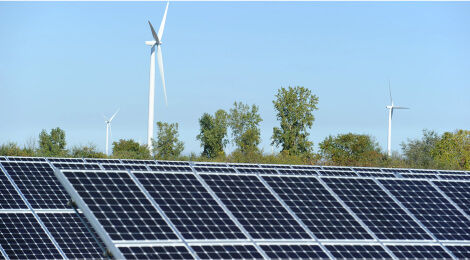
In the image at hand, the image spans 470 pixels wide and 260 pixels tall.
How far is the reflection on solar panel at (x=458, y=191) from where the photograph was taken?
2577cm

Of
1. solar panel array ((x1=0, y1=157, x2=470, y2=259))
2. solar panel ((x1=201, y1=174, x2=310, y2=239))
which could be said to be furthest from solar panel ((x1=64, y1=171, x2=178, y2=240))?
solar panel ((x1=201, y1=174, x2=310, y2=239))

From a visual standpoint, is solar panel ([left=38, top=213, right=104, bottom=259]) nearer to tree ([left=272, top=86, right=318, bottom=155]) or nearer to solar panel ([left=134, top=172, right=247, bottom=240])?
solar panel ([left=134, top=172, right=247, bottom=240])

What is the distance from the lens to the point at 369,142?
345 feet

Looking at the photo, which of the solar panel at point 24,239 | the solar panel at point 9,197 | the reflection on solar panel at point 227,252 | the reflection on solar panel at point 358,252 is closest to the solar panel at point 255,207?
the reflection on solar panel at point 227,252

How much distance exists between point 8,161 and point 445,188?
21407mm

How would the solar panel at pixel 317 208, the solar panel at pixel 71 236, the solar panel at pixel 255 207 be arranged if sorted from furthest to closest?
the solar panel at pixel 71 236 → the solar panel at pixel 317 208 → the solar panel at pixel 255 207

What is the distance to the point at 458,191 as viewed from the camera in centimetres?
2711

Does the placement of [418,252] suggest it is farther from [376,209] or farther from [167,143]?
[167,143]

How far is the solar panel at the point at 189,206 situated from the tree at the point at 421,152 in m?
80.3

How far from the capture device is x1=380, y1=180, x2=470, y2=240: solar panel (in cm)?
2298

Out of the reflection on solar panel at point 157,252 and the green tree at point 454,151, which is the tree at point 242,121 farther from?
the reflection on solar panel at point 157,252

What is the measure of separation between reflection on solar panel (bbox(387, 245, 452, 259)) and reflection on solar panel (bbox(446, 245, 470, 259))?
1.02 feet

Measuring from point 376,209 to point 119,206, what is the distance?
8485 mm

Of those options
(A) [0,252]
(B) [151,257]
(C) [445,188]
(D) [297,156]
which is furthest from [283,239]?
(D) [297,156]
